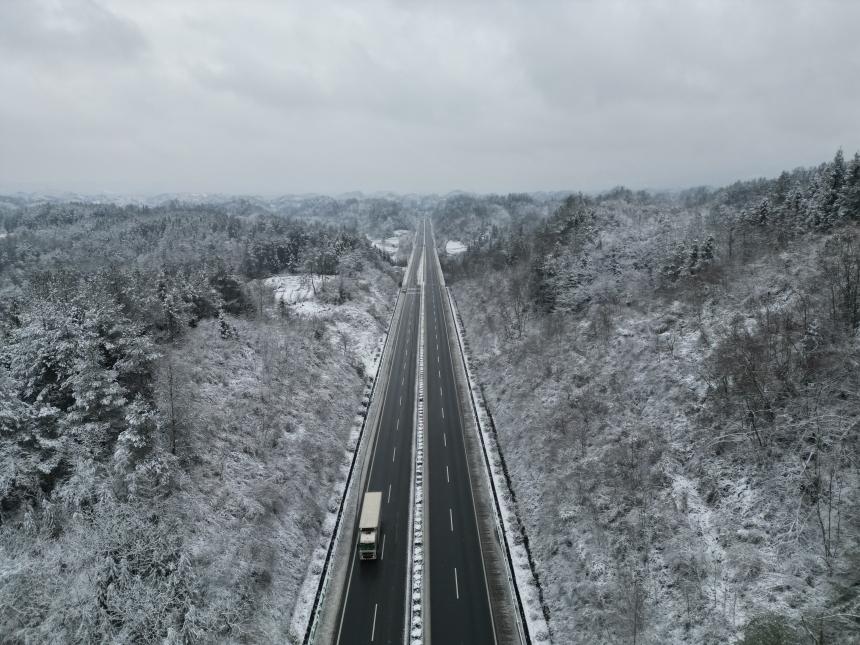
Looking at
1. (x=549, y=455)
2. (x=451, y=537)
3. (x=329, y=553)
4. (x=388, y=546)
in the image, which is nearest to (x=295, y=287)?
(x=329, y=553)

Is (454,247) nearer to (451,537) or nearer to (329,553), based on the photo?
(451,537)

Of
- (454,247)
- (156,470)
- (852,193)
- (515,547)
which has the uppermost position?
(852,193)

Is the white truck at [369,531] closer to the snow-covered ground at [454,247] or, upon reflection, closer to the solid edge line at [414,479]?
the solid edge line at [414,479]

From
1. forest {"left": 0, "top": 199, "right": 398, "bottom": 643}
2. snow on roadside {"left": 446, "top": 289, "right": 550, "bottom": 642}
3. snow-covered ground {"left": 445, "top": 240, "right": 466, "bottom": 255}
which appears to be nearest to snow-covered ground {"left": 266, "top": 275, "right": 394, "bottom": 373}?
forest {"left": 0, "top": 199, "right": 398, "bottom": 643}

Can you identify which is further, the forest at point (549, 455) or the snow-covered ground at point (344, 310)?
the snow-covered ground at point (344, 310)

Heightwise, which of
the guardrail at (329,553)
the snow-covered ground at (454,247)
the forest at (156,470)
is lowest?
the guardrail at (329,553)

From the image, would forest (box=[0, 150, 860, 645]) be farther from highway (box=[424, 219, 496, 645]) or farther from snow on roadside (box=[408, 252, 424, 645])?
snow on roadside (box=[408, 252, 424, 645])

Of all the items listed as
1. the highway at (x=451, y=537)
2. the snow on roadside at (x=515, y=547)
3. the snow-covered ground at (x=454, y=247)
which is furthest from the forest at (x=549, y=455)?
the snow-covered ground at (x=454, y=247)
